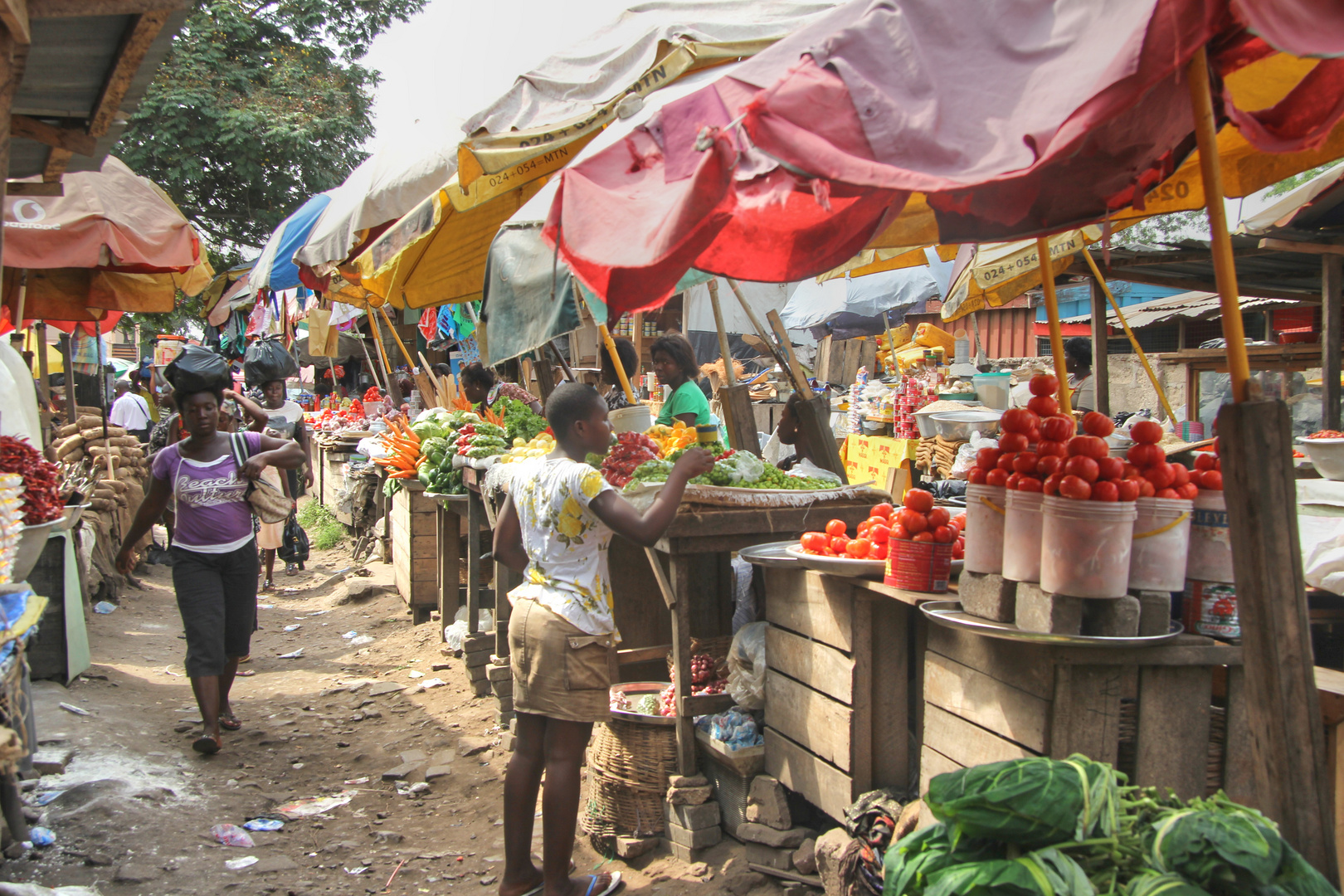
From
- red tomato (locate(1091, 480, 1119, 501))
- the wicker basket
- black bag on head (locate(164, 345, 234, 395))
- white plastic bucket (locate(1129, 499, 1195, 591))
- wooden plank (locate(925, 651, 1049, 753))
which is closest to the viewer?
red tomato (locate(1091, 480, 1119, 501))

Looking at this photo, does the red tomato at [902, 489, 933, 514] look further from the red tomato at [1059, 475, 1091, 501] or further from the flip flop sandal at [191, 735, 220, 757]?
the flip flop sandal at [191, 735, 220, 757]

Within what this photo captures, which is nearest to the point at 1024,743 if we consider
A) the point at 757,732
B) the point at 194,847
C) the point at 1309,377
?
the point at 757,732

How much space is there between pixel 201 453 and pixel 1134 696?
16.8 feet

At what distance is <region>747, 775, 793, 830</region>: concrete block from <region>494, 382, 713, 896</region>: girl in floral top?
30.9 inches

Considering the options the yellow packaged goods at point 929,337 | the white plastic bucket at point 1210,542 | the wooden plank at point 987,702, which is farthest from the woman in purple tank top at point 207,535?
the yellow packaged goods at point 929,337

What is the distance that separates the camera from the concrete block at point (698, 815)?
13.7 ft

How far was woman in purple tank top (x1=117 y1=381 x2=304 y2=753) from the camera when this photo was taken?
5.46 m

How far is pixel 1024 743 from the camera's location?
2715mm

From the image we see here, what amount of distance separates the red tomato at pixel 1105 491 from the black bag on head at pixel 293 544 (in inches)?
409

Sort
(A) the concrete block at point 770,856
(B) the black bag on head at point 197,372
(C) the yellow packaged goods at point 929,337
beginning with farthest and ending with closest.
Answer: (C) the yellow packaged goods at point 929,337
(B) the black bag on head at point 197,372
(A) the concrete block at point 770,856

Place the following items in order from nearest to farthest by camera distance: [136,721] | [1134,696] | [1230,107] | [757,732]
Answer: [1230,107], [1134,696], [757,732], [136,721]

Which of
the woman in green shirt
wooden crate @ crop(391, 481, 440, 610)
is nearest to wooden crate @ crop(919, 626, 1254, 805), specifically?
the woman in green shirt

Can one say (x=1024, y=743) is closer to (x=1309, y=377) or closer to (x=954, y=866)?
(x=954, y=866)

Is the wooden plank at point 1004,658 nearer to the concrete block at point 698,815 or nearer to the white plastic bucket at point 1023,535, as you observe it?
the white plastic bucket at point 1023,535
